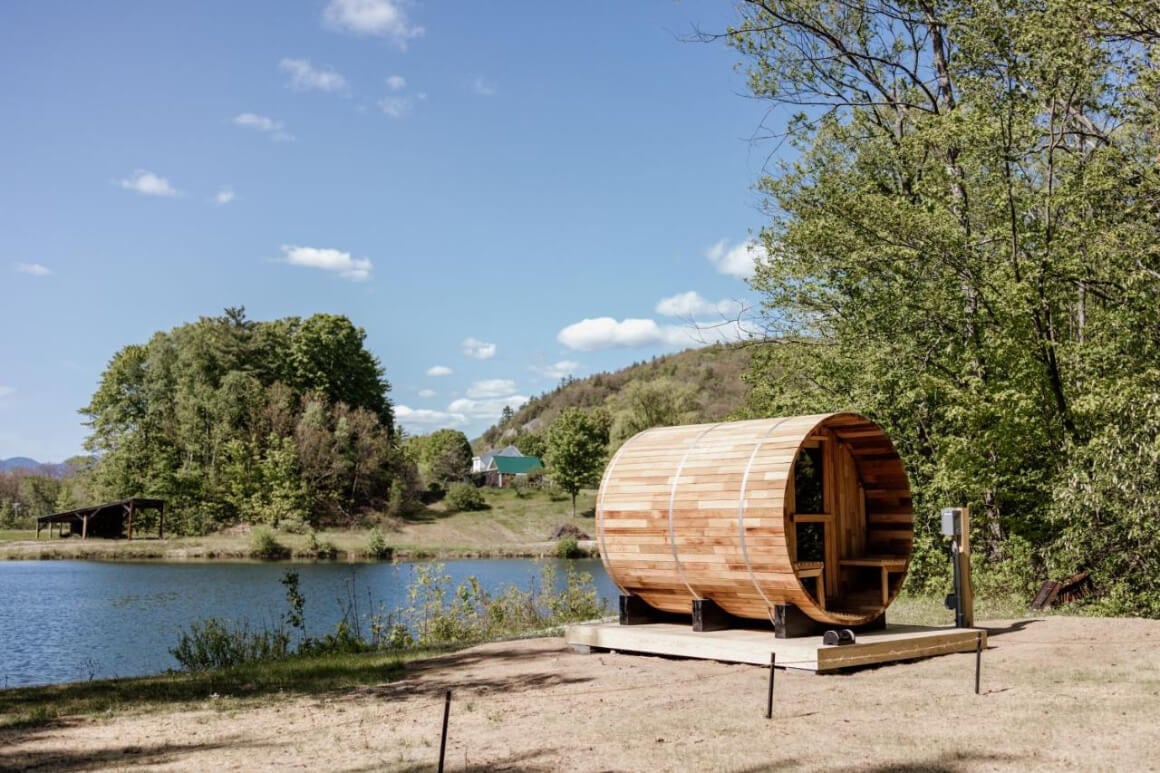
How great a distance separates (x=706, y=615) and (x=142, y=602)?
2345 cm

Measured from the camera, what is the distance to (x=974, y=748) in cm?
711

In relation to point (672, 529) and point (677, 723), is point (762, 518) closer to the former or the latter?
point (672, 529)

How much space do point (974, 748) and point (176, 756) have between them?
240 inches

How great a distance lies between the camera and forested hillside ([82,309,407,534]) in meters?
61.1

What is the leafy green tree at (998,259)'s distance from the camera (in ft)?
49.8

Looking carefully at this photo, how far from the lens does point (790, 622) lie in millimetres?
11195

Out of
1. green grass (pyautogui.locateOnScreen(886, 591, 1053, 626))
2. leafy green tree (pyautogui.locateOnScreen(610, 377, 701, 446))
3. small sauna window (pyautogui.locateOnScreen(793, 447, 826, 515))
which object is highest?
leafy green tree (pyautogui.locateOnScreen(610, 377, 701, 446))

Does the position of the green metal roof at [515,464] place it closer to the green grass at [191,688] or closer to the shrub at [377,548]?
the shrub at [377,548]

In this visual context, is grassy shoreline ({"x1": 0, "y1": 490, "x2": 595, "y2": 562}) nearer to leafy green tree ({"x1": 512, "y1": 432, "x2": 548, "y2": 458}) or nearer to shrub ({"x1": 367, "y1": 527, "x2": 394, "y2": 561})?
shrub ({"x1": 367, "y1": 527, "x2": 394, "y2": 561})

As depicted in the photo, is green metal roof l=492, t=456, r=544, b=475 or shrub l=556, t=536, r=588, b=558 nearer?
shrub l=556, t=536, r=588, b=558

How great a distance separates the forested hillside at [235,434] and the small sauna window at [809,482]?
167ft

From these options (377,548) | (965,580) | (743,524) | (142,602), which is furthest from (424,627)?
(377,548)

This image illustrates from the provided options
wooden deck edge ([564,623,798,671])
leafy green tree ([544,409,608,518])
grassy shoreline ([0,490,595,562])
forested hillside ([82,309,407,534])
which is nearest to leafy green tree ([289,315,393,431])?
forested hillside ([82,309,407,534])

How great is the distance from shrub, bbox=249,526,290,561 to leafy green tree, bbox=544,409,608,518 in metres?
27.1
